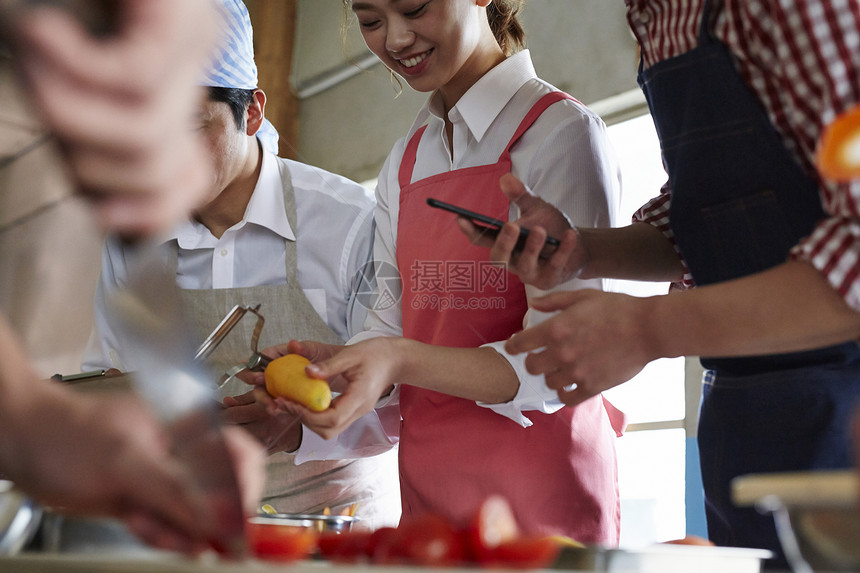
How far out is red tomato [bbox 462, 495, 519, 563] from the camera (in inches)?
17.0

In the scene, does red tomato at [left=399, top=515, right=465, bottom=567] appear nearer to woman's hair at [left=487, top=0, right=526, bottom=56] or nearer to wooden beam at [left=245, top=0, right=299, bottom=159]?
wooden beam at [left=245, top=0, right=299, bottom=159]

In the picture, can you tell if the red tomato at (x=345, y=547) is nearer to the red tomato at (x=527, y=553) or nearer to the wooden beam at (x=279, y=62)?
the red tomato at (x=527, y=553)

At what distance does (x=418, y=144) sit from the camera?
109 cm

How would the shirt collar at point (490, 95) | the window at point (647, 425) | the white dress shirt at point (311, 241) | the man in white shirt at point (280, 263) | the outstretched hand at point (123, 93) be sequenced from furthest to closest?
1. the window at point (647, 425)
2. the shirt collar at point (490, 95)
3. the white dress shirt at point (311, 241)
4. the man in white shirt at point (280, 263)
5. the outstretched hand at point (123, 93)

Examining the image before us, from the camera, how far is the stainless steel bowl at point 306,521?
52 cm

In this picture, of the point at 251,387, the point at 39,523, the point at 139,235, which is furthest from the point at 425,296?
the point at 139,235

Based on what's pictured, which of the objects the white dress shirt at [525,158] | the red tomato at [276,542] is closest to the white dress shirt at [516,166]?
the white dress shirt at [525,158]

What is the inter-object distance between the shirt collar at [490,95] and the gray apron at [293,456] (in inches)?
9.1

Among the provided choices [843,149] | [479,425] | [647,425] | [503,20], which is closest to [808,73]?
[843,149]

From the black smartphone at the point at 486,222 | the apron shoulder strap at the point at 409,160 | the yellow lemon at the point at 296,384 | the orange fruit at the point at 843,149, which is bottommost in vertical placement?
the yellow lemon at the point at 296,384

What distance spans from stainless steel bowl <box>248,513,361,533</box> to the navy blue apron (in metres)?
0.34

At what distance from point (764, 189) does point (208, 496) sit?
0.56m

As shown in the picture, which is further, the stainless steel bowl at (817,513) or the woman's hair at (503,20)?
the woman's hair at (503,20)

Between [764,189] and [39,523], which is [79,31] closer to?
[39,523]
